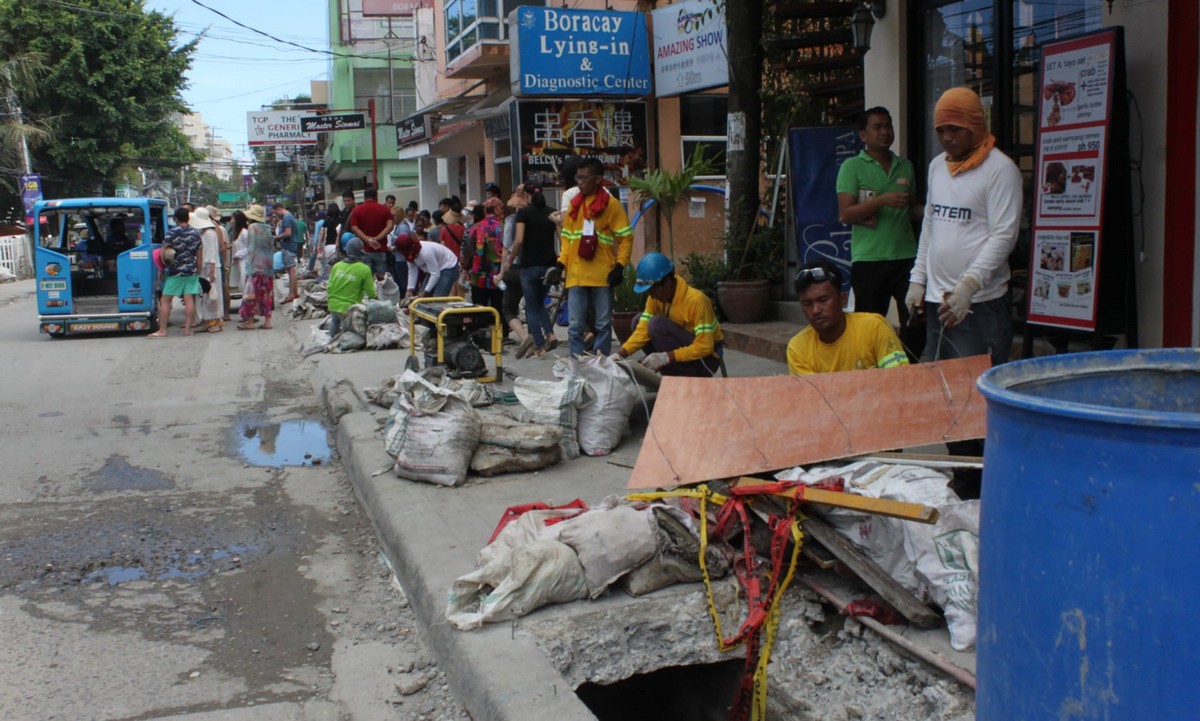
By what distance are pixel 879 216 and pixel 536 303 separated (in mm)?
4607

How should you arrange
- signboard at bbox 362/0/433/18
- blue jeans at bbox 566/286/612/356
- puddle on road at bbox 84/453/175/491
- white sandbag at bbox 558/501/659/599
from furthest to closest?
signboard at bbox 362/0/433/18 < blue jeans at bbox 566/286/612/356 < puddle on road at bbox 84/453/175/491 < white sandbag at bbox 558/501/659/599

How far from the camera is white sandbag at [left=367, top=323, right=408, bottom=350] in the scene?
11.8 m

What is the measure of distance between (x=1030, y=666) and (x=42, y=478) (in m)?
6.62

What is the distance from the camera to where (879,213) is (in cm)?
588

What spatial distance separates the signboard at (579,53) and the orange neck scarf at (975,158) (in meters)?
8.69

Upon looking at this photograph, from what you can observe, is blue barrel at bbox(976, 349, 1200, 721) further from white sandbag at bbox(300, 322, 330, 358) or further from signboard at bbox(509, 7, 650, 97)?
signboard at bbox(509, 7, 650, 97)

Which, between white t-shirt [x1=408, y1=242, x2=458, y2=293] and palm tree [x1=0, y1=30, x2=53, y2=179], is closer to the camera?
white t-shirt [x1=408, y1=242, x2=458, y2=293]

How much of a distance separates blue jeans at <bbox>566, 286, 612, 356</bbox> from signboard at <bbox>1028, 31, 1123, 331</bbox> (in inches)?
131

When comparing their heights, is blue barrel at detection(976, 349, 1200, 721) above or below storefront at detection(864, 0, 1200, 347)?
below

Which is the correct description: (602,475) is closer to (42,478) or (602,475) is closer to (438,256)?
(42,478)

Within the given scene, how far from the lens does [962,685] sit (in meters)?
3.12

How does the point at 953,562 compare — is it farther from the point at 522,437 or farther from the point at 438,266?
the point at 438,266

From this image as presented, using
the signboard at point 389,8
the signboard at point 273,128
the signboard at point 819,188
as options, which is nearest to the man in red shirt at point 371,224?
the signboard at point 819,188

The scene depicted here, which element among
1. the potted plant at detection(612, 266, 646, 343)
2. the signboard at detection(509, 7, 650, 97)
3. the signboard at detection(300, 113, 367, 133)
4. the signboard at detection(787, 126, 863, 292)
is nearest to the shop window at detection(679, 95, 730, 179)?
the signboard at detection(509, 7, 650, 97)
